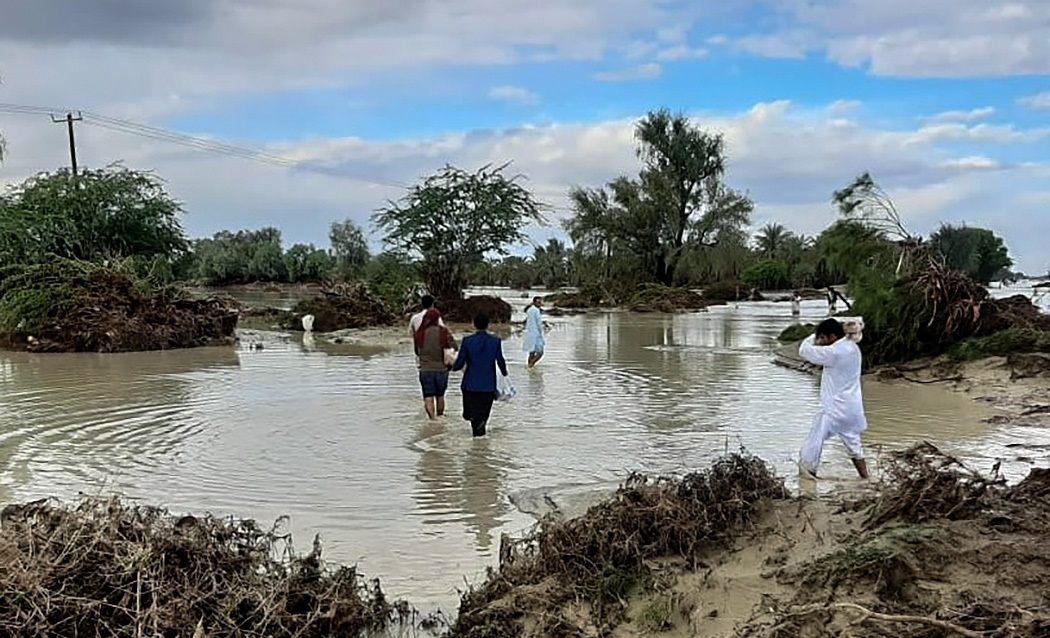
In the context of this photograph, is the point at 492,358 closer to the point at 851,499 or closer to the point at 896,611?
the point at 851,499

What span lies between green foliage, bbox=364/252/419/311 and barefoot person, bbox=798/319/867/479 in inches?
1037

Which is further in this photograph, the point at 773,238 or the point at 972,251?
the point at 773,238

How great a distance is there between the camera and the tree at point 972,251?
21891 millimetres

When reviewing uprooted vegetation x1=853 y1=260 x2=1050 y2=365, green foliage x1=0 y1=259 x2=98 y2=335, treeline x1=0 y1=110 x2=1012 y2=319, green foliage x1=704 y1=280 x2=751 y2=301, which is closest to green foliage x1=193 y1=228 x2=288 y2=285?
treeline x1=0 y1=110 x2=1012 y2=319

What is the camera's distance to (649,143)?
6631 centimetres

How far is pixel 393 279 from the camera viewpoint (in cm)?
3659

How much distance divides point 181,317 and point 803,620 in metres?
24.6

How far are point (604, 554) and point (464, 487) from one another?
376 centimetres

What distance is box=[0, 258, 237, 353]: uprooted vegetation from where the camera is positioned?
79.8ft

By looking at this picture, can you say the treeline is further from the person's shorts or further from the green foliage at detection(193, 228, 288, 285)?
the person's shorts

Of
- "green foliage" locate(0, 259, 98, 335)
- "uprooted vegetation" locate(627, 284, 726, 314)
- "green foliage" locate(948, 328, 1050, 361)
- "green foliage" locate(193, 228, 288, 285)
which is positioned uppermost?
"green foliage" locate(193, 228, 288, 285)

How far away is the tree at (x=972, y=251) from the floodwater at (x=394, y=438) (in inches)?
198

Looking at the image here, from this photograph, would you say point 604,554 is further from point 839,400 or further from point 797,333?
point 797,333

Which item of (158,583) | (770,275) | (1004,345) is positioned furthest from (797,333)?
(770,275)
